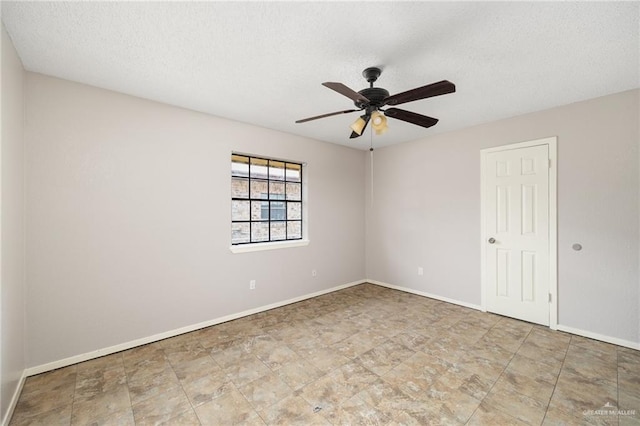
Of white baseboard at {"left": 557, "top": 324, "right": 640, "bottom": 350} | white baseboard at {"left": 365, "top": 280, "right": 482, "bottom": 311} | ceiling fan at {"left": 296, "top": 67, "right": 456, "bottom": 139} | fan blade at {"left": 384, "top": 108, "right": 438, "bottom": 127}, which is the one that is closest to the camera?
ceiling fan at {"left": 296, "top": 67, "right": 456, "bottom": 139}

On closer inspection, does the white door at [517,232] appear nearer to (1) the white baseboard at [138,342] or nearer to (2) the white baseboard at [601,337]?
(2) the white baseboard at [601,337]

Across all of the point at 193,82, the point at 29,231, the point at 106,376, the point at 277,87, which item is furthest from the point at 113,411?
the point at 277,87

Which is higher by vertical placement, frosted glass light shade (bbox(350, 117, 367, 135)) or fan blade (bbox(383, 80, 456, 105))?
fan blade (bbox(383, 80, 456, 105))

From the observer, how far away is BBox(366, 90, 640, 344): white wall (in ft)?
8.75

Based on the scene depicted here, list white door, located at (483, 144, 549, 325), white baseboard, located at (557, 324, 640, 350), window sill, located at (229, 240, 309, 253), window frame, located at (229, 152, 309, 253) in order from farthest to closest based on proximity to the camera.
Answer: window frame, located at (229, 152, 309, 253)
window sill, located at (229, 240, 309, 253)
white door, located at (483, 144, 549, 325)
white baseboard, located at (557, 324, 640, 350)

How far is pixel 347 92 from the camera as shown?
189 cm

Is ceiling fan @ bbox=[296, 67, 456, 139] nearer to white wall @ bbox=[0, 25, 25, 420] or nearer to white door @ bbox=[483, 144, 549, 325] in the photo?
white door @ bbox=[483, 144, 549, 325]

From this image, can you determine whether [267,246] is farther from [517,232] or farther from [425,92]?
[517,232]

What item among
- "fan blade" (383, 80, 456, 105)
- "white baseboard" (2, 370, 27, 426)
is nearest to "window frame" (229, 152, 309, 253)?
"white baseboard" (2, 370, 27, 426)

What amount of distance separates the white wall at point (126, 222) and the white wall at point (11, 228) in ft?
0.46

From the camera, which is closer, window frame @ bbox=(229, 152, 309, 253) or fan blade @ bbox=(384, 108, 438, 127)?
fan blade @ bbox=(384, 108, 438, 127)

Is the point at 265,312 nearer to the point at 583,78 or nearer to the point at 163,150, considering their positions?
the point at 163,150

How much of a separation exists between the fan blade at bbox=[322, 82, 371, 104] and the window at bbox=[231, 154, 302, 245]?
6.86 ft

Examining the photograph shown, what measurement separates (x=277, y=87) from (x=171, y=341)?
2.82 m
